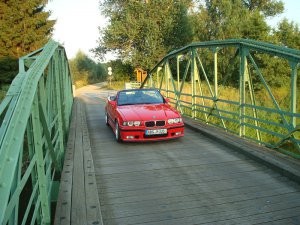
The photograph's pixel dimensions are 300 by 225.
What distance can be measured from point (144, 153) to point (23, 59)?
3136mm

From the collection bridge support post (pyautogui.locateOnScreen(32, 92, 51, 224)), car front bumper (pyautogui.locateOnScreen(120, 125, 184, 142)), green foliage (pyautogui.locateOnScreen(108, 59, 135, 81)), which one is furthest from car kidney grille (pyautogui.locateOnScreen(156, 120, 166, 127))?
green foliage (pyautogui.locateOnScreen(108, 59, 135, 81))

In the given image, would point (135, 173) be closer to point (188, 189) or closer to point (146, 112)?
point (188, 189)

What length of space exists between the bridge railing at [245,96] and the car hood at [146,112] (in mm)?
1350

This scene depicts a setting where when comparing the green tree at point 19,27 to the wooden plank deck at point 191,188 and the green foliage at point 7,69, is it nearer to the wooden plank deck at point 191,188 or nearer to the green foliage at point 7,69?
the green foliage at point 7,69

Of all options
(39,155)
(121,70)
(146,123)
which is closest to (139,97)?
(146,123)

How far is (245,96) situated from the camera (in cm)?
1473

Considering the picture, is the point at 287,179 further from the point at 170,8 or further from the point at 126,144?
the point at 170,8

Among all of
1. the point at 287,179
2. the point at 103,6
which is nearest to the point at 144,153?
the point at 287,179

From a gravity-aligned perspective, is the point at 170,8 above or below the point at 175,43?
above

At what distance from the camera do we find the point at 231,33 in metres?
34.4

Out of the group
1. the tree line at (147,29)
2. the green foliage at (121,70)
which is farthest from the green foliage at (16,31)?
the green foliage at (121,70)

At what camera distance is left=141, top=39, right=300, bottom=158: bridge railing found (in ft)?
18.9

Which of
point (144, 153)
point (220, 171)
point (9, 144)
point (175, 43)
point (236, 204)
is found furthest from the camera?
point (175, 43)

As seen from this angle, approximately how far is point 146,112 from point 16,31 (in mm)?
28170
